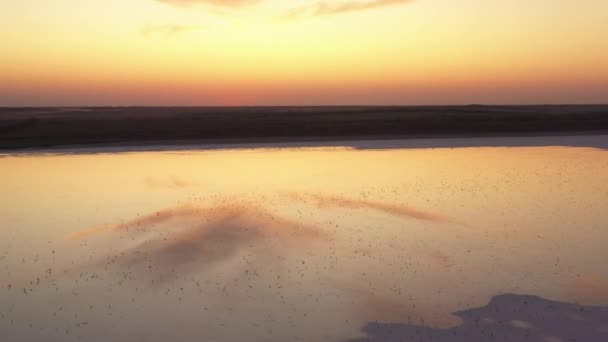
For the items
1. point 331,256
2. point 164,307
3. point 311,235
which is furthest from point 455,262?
point 164,307

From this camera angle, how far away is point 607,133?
48.3m

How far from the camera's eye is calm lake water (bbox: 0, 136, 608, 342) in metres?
8.15

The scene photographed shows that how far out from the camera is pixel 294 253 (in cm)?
1159

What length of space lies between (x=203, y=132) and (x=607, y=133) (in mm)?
34809

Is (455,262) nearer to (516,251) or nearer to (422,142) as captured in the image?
(516,251)

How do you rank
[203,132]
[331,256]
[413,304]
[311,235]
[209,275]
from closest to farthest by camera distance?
1. [413,304]
2. [209,275]
3. [331,256]
4. [311,235]
5. [203,132]

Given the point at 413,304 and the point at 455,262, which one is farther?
the point at 455,262

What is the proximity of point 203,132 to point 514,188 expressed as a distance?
32507 mm

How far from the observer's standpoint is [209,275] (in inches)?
403

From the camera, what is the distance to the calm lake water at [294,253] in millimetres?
8148

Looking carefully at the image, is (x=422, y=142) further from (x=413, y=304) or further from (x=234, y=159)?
(x=413, y=304)

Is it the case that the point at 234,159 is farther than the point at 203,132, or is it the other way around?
the point at 203,132

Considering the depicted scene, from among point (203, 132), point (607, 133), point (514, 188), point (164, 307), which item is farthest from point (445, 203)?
point (607, 133)

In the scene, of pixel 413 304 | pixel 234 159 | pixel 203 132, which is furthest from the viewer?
pixel 203 132
